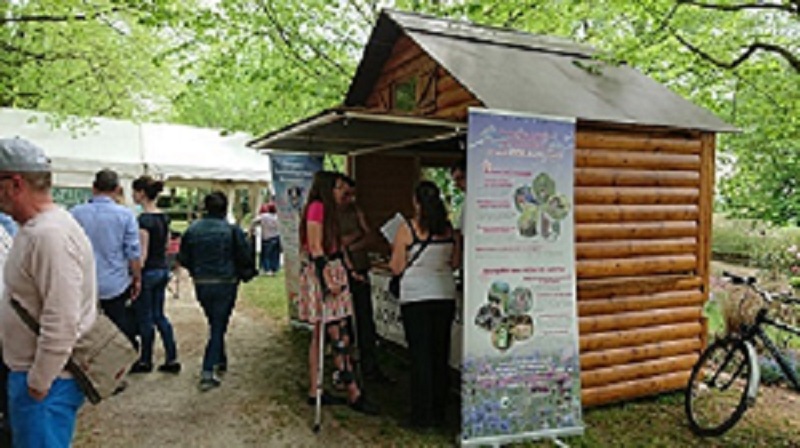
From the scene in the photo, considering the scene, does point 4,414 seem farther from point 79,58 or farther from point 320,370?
point 79,58

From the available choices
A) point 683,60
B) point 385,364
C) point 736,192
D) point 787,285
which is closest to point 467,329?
point 385,364

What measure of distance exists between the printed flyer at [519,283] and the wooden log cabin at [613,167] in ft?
1.19

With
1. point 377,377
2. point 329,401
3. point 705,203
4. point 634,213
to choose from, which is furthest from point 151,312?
point 705,203

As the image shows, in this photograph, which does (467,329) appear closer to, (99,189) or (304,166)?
(99,189)

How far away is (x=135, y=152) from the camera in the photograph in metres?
12.8

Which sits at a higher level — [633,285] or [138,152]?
[138,152]

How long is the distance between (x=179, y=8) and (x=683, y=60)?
753cm

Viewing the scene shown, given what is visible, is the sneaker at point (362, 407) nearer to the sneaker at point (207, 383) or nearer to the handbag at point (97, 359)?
the sneaker at point (207, 383)

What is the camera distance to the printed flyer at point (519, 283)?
12.8 ft

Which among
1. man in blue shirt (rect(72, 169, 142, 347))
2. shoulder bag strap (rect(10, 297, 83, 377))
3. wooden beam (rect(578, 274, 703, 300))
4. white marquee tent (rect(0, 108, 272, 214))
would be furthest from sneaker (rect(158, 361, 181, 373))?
white marquee tent (rect(0, 108, 272, 214))

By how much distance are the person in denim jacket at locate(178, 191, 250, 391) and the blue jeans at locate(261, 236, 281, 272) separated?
24.6ft

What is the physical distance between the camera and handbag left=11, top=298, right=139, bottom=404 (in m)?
2.13

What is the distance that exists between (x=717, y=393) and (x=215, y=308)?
4.82 meters

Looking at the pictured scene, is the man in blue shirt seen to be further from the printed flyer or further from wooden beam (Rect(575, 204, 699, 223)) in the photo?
wooden beam (Rect(575, 204, 699, 223))
